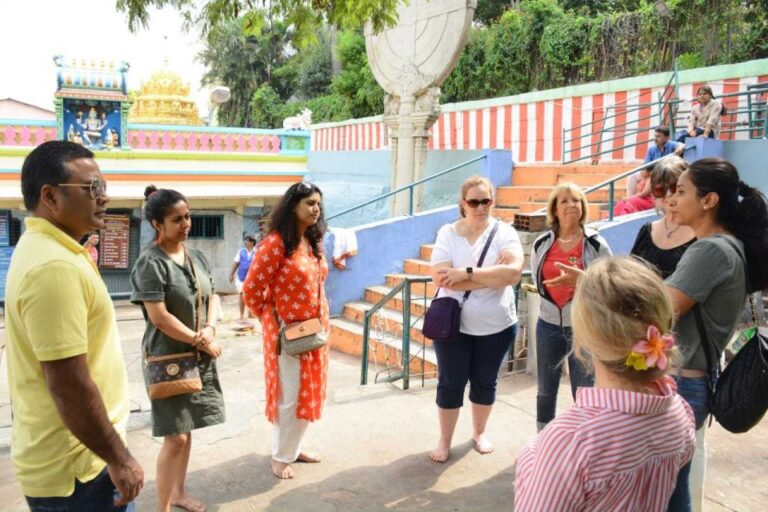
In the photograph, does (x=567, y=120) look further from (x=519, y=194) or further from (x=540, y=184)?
(x=519, y=194)

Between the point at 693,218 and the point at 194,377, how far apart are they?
2.20 m

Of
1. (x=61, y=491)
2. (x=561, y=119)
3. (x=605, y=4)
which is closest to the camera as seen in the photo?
(x=61, y=491)

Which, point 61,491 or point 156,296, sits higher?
point 156,296

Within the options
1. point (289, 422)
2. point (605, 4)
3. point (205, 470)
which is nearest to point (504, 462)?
point (289, 422)

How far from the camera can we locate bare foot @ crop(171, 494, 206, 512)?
3.11 metres

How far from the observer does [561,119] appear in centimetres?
1177

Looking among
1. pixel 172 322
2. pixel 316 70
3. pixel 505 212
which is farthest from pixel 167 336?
pixel 316 70

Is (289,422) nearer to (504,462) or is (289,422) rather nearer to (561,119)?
(504,462)

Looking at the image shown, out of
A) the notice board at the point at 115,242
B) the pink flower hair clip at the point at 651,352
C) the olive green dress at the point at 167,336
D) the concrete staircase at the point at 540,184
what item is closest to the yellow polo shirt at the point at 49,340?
the olive green dress at the point at 167,336

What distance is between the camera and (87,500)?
178 centimetres

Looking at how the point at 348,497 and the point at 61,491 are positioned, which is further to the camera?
the point at 348,497

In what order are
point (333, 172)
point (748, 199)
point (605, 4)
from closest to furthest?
point (748, 199)
point (333, 172)
point (605, 4)

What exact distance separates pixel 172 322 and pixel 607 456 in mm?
2028

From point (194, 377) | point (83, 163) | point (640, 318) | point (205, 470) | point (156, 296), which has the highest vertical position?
point (83, 163)
